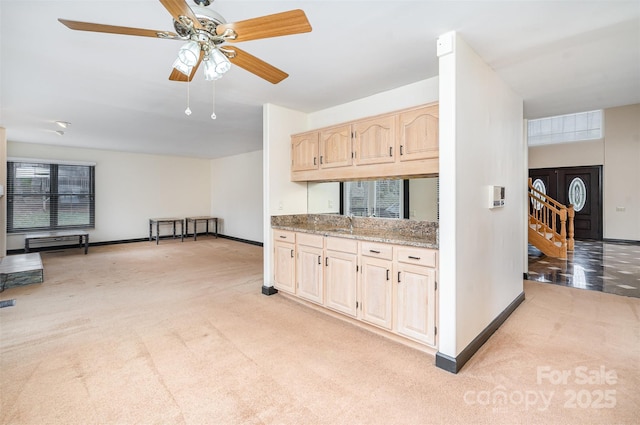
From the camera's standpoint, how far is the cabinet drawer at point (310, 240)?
3351mm

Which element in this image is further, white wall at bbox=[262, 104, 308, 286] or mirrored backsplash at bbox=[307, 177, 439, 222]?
white wall at bbox=[262, 104, 308, 286]

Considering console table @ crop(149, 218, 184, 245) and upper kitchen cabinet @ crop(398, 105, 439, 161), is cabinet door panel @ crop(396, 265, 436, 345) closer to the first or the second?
upper kitchen cabinet @ crop(398, 105, 439, 161)

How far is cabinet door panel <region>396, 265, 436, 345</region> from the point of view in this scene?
2.45 m

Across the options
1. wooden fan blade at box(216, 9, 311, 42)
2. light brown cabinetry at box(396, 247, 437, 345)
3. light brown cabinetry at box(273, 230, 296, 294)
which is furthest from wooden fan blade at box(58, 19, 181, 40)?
light brown cabinetry at box(273, 230, 296, 294)

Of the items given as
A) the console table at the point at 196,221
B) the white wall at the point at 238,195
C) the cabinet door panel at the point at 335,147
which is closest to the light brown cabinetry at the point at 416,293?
the cabinet door panel at the point at 335,147

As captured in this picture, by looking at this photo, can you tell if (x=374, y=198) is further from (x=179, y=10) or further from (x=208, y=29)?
(x=179, y=10)

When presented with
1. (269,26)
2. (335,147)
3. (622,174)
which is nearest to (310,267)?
(335,147)

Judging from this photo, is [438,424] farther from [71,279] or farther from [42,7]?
[71,279]

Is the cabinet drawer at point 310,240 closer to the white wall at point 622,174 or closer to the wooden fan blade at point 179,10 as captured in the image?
the wooden fan blade at point 179,10

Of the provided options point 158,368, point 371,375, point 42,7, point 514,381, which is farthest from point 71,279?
point 514,381

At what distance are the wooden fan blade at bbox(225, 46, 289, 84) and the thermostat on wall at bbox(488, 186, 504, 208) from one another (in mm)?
2101

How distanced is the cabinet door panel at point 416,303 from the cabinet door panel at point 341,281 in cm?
51

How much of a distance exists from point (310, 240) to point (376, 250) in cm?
92

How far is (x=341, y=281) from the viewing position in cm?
314
